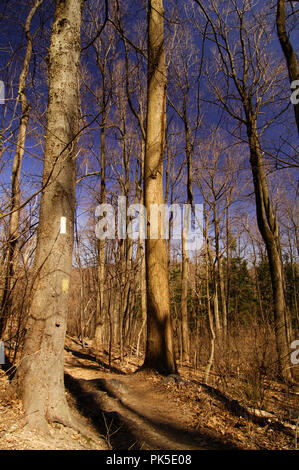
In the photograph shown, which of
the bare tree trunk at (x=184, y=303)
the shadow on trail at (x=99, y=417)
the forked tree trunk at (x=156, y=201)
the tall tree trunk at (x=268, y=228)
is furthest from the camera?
the bare tree trunk at (x=184, y=303)

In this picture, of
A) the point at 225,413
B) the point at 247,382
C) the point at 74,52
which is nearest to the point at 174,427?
the point at 225,413

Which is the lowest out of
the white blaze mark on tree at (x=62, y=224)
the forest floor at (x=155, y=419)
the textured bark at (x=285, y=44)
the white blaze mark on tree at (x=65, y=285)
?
the forest floor at (x=155, y=419)

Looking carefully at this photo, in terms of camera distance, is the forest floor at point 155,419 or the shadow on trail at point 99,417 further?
the shadow on trail at point 99,417

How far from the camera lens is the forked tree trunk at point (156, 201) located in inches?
207

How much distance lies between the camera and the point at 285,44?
496 cm

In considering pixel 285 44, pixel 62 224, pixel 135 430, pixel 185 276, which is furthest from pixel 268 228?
pixel 62 224

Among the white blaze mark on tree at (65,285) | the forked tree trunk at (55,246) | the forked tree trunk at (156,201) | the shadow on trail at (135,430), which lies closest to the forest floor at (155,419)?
the shadow on trail at (135,430)

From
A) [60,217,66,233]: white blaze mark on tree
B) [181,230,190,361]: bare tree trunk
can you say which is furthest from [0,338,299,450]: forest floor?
[181,230,190,361]: bare tree trunk

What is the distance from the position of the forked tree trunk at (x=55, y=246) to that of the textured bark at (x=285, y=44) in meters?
3.45

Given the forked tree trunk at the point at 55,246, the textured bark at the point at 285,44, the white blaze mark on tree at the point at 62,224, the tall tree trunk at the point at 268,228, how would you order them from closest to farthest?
the forked tree trunk at the point at 55,246 → the white blaze mark on tree at the point at 62,224 → the textured bark at the point at 285,44 → the tall tree trunk at the point at 268,228

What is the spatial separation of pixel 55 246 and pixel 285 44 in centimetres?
516

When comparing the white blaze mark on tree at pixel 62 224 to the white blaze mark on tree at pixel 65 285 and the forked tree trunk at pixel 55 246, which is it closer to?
the forked tree trunk at pixel 55 246

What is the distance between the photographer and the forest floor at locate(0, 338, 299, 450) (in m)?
2.43

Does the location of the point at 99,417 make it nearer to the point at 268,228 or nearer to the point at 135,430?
the point at 135,430
